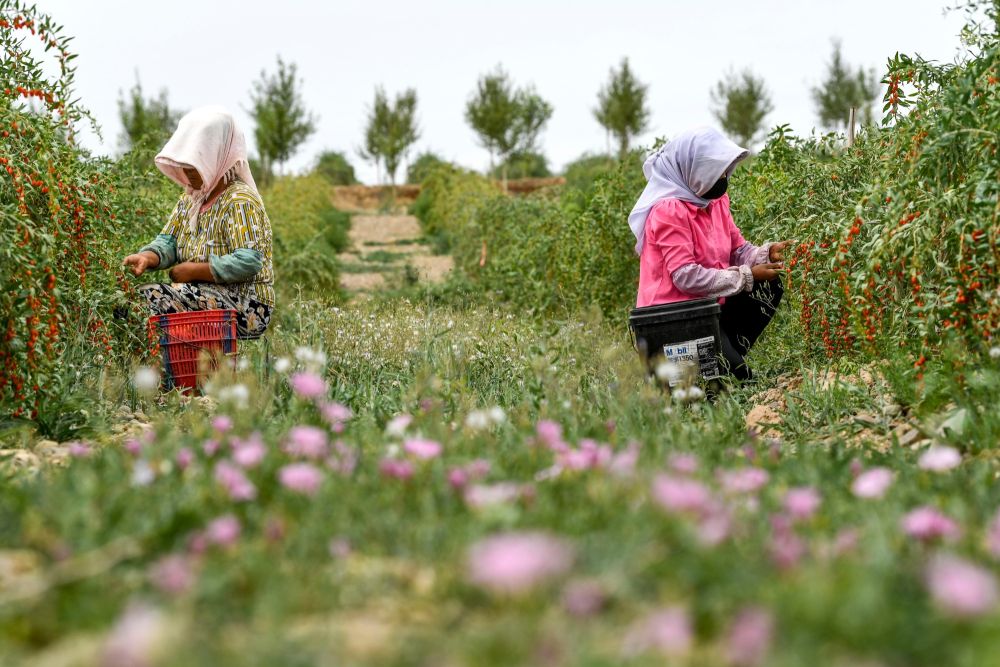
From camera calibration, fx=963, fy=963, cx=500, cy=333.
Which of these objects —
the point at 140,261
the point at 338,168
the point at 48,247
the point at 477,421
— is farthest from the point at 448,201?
the point at 338,168

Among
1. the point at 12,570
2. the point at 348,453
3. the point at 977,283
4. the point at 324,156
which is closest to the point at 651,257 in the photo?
the point at 977,283

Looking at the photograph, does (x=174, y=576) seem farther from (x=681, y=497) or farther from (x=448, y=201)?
(x=448, y=201)

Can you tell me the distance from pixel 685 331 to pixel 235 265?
202cm

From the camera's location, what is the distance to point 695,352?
4.06m

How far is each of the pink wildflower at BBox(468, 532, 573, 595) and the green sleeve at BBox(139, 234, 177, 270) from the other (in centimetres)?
365

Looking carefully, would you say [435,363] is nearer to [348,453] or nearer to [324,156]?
[348,453]

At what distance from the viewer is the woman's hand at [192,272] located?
4387mm

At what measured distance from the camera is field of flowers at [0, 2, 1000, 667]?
1193mm

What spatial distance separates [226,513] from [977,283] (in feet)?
7.46

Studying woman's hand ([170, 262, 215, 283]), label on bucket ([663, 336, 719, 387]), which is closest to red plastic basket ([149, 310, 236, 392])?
woman's hand ([170, 262, 215, 283])

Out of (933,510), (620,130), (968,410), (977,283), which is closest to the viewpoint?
(933,510)

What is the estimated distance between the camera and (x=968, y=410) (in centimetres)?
267

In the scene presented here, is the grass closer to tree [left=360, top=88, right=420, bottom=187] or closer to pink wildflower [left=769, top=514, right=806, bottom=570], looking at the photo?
pink wildflower [left=769, top=514, right=806, bottom=570]

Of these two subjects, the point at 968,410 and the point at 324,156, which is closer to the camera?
the point at 968,410
